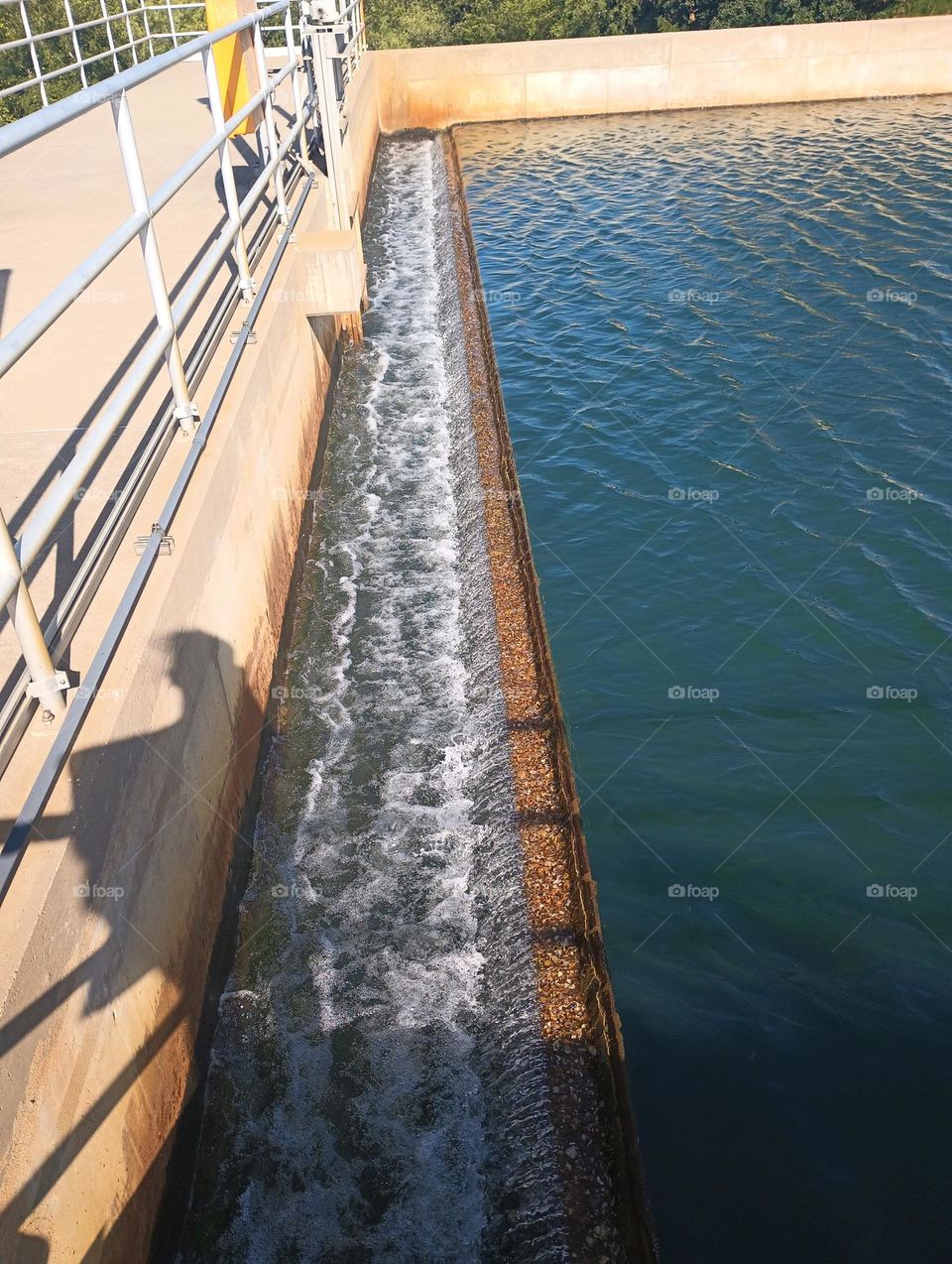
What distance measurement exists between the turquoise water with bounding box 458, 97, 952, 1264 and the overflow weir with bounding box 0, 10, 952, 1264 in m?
0.79

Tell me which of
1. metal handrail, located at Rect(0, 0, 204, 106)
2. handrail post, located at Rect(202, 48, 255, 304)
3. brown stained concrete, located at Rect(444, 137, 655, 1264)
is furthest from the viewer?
metal handrail, located at Rect(0, 0, 204, 106)

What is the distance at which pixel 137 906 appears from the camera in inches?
149

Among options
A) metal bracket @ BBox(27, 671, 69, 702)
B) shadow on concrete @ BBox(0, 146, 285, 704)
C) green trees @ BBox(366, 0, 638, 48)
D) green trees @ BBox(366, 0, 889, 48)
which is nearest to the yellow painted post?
shadow on concrete @ BBox(0, 146, 285, 704)

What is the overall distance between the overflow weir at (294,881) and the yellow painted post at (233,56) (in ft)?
5.99

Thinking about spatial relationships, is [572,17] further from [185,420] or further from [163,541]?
[163,541]

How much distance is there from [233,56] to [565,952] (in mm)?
8794

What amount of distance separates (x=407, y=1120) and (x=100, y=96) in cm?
431

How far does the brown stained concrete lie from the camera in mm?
3760

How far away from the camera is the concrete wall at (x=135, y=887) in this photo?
9.59 feet

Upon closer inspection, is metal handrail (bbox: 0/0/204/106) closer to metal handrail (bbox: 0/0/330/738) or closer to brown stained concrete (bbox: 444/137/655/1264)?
metal handrail (bbox: 0/0/330/738)

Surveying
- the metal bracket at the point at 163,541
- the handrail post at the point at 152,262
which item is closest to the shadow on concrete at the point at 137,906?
the metal bracket at the point at 163,541

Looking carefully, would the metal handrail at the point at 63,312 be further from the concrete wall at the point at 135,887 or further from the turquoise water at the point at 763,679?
the turquoise water at the point at 763,679

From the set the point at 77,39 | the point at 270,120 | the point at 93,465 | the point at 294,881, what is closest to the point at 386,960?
the point at 294,881

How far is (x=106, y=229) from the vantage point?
8609 millimetres
